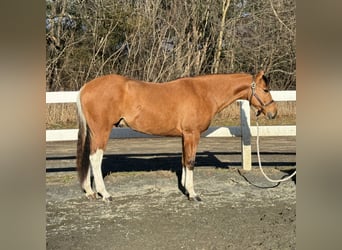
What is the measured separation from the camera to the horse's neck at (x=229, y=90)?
343 centimetres

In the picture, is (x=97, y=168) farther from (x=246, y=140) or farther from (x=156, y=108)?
(x=246, y=140)

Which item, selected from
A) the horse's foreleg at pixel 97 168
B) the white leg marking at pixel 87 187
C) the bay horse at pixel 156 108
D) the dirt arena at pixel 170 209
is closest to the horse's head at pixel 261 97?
the bay horse at pixel 156 108

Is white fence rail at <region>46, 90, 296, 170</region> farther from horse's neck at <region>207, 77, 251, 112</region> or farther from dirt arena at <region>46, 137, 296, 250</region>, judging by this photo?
horse's neck at <region>207, 77, 251, 112</region>

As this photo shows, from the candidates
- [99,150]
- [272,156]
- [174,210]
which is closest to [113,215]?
[174,210]

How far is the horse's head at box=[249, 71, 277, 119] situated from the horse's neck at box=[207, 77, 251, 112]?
0.06 m

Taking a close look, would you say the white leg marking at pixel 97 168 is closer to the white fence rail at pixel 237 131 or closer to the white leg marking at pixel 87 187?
the white leg marking at pixel 87 187

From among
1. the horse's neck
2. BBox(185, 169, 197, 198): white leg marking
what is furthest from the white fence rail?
BBox(185, 169, 197, 198): white leg marking

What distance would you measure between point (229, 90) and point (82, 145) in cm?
132

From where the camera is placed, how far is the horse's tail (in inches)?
125

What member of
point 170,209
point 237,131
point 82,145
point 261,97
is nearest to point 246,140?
point 237,131

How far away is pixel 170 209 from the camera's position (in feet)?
9.25

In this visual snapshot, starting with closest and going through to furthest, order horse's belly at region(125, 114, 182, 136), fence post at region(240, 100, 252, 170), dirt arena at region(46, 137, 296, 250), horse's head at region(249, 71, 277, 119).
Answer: dirt arena at region(46, 137, 296, 250) < horse's belly at region(125, 114, 182, 136) < horse's head at region(249, 71, 277, 119) < fence post at region(240, 100, 252, 170)
